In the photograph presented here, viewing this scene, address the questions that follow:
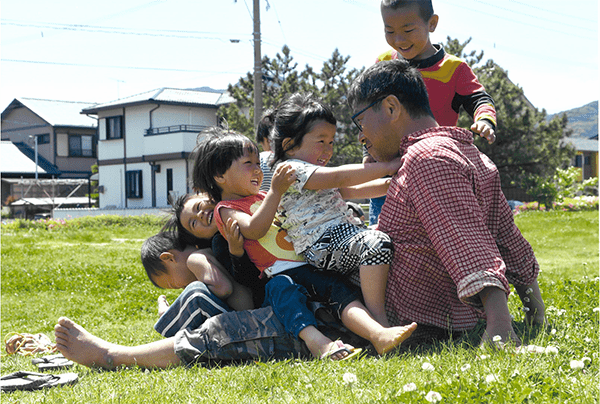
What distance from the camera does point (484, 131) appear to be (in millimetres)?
3357

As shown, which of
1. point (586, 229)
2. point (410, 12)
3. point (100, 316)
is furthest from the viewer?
point (586, 229)

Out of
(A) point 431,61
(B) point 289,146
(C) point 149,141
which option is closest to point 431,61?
(A) point 431,61

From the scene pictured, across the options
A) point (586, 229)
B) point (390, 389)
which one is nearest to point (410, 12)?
point (390, 389)

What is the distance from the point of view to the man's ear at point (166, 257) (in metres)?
4.15

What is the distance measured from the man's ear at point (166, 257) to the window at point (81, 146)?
1791 inches

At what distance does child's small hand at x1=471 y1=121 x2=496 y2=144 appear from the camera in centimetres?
336

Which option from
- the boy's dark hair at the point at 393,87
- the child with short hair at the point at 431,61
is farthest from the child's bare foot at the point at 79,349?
the child with short hair at the point at 431,61

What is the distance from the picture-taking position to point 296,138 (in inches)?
142

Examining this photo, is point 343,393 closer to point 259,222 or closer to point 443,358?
point 443,358

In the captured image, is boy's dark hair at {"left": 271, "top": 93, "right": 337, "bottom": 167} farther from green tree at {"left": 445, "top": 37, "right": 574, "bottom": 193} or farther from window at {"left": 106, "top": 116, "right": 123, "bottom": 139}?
window at {"left": 106, "top": 116, "right": 123, "bottom": 139}

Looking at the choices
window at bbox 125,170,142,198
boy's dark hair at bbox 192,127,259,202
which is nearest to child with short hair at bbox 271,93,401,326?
boy's dark hair at bbox 192,127,259,202

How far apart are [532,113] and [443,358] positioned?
2554cm

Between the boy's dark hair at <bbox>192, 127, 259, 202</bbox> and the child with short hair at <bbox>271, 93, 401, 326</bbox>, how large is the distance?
23 cm

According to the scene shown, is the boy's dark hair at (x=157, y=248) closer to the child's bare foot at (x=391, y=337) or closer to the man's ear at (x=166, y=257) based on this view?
the man's ear at (x=166, y=257)
